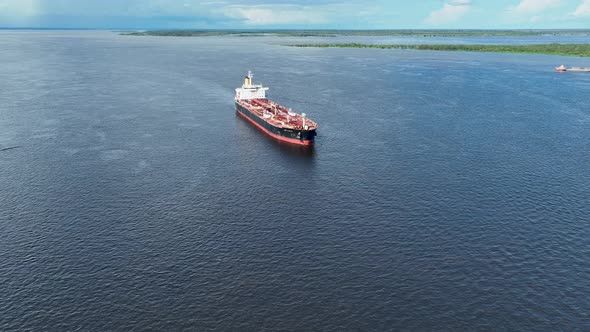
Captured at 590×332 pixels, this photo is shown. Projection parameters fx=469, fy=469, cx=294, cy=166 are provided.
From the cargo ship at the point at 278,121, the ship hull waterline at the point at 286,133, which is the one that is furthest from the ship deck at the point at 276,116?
the ship hull waterline at the point at 286,133

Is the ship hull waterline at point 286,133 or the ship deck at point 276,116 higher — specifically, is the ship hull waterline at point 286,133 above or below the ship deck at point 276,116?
below

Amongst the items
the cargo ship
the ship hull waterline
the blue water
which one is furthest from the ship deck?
the blue water

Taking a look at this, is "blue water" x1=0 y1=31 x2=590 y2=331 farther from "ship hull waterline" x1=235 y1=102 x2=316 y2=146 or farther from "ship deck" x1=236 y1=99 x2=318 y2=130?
"ship deck" x1=236 y1=99 x2=318 y2=130

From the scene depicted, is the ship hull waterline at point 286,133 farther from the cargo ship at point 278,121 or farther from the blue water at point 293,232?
the blue water at point 293,232

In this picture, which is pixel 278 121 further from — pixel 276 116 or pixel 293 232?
pixel 293 232

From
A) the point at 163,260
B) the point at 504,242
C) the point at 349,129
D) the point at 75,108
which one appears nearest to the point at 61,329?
the point at 163,260

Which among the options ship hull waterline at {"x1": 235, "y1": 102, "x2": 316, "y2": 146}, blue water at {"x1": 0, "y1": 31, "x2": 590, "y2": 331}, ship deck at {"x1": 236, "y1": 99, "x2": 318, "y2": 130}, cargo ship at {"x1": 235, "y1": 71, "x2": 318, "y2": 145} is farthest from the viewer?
ship deck at {"x1": 236, "y1": 99, "x2": 318, "y2": 130}

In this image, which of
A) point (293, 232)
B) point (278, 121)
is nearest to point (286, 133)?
point (278, 121)

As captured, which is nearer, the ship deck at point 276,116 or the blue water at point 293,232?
the blue water at point 293,232
